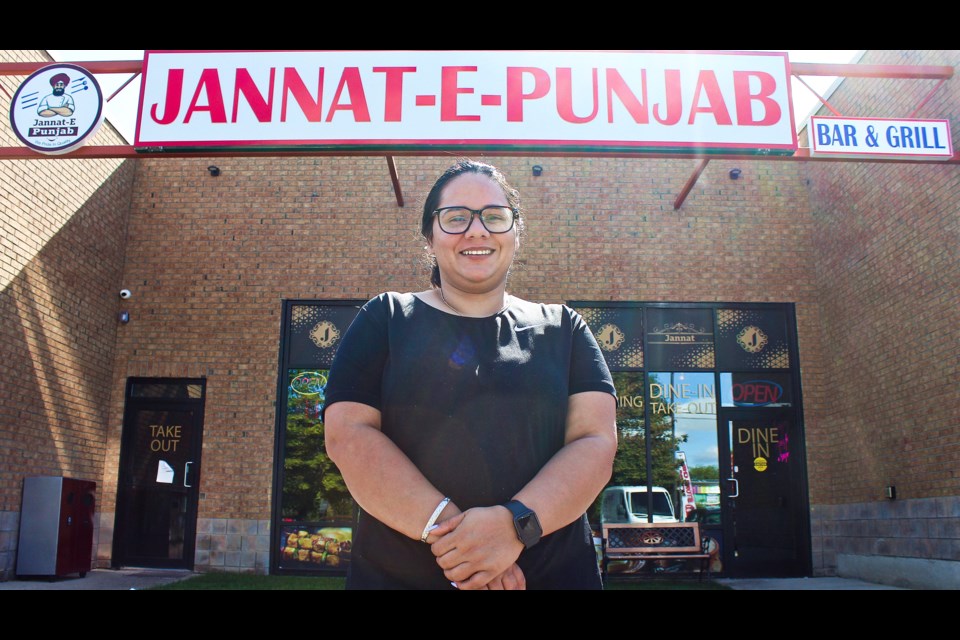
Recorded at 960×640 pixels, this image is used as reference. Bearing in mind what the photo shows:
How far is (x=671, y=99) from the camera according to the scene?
6539mm

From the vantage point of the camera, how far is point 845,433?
9.07m

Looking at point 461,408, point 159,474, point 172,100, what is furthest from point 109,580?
point 461,408

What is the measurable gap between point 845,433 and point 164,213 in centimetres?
889

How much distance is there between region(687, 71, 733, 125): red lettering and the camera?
258 inches

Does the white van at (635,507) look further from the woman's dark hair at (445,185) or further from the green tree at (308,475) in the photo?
the woman's dark hair at (445,185)

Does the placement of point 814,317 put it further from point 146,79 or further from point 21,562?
point 21,562

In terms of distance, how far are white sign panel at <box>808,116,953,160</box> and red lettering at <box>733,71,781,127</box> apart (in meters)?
0.59

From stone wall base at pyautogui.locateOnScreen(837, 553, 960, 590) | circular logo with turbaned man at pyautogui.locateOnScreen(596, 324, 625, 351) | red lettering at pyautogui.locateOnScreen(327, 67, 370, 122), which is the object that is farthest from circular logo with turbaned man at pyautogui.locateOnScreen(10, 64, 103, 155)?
stone wall base at pyautogui.locateOnScreen(837, 553, 960, 590)

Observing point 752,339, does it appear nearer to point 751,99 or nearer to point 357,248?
point 751,99

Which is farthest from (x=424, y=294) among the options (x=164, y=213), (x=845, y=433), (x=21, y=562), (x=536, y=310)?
(x=164, y=213)

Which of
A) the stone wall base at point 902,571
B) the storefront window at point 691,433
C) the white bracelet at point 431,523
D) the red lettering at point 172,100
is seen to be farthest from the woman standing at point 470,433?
the storefront window at point 691,433

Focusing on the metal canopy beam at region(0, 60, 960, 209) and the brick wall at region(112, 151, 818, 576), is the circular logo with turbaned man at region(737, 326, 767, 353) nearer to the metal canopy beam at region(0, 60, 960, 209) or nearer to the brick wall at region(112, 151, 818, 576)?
the brick wall at region(112, 151, 818, 576)

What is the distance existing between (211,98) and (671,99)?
154 inches

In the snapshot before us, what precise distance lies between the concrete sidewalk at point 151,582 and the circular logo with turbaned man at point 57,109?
4274 millimetres
